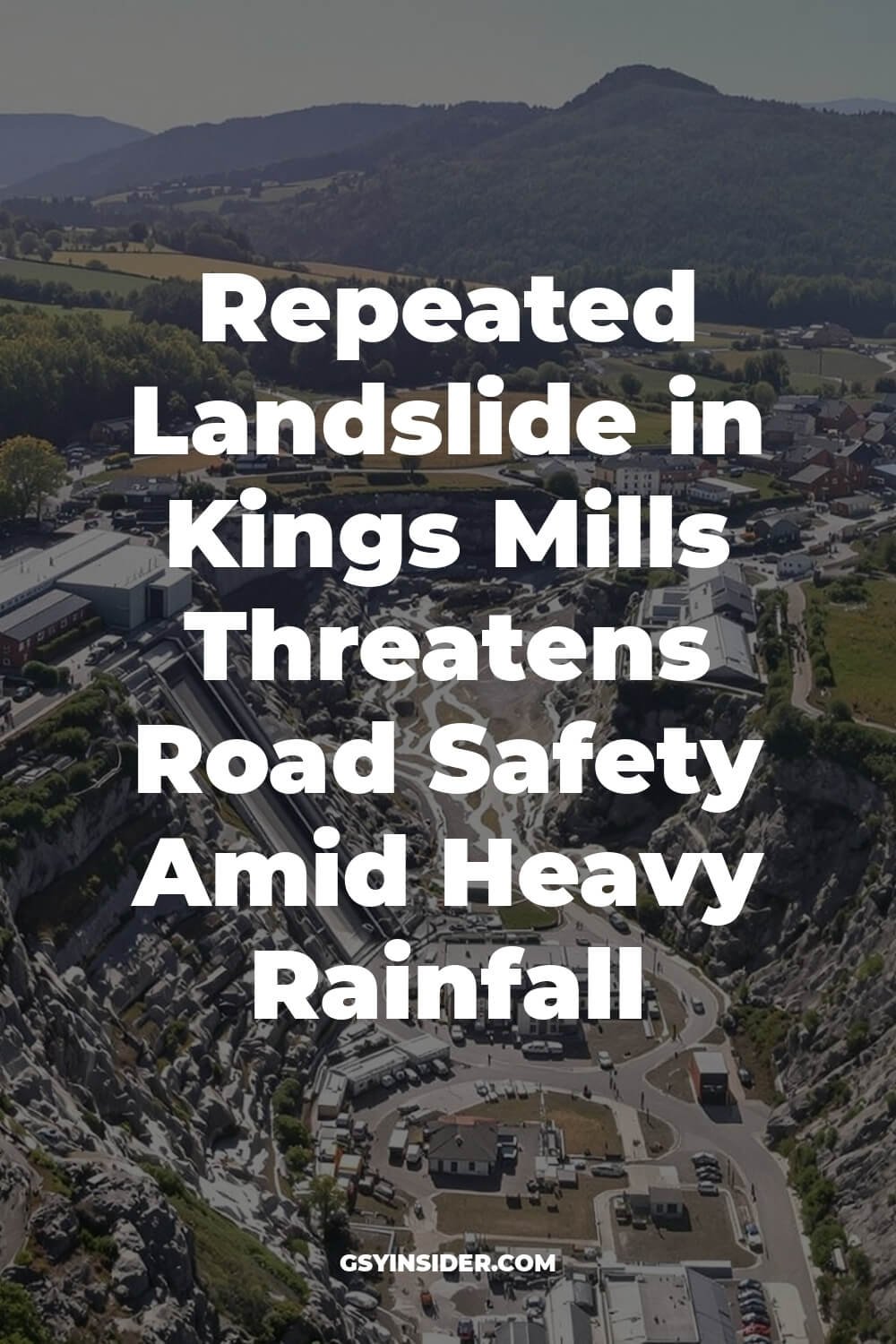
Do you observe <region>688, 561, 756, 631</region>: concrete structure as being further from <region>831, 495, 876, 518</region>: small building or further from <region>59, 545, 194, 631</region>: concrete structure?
<region>59, 545, 194, 631</region>: concrete structure

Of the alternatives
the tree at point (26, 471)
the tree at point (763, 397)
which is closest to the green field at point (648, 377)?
the tree at point (763, 397)

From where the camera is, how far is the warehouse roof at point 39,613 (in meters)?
77.6

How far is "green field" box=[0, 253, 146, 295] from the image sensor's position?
177 meters

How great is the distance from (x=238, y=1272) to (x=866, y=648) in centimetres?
5198

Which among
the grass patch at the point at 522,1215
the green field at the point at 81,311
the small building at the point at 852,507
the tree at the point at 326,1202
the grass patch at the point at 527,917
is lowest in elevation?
the grass patch at the point at 522,1215

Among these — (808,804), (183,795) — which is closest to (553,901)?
(808,804)

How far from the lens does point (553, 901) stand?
75.0 meters

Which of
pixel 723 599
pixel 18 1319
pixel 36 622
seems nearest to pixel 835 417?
pixel 723 599

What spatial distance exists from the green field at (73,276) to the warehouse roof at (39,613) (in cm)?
9624

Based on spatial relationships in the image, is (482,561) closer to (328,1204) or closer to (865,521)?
(865,521)

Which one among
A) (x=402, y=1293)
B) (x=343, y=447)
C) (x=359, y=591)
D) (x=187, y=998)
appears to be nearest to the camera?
(x=402, y=1293)

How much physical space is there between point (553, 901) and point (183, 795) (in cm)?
1695

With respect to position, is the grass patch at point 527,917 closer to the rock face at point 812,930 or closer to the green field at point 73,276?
the rock face at point 812,930

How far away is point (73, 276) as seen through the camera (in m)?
182
